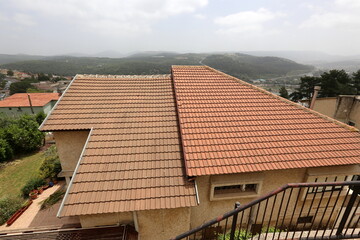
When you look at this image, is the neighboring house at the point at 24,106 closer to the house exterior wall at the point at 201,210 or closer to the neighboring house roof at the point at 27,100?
the neighboring house roof at the point at 27,100

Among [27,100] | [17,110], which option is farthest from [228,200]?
[27,100]

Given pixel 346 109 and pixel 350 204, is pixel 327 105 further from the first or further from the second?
pixel 350 204

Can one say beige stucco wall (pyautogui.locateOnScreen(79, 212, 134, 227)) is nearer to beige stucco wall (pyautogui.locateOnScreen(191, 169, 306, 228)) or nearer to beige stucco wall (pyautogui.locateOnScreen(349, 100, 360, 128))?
beige stucco wall (pyautogui.locateOnScreen(191, 169, 306, 228))

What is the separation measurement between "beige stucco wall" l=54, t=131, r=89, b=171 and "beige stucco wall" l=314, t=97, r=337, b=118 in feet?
76.6

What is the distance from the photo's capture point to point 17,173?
18.9m

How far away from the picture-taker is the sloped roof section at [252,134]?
7082mm

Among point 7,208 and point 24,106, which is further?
point 24,106

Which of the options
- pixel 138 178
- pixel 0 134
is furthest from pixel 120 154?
pixel 0 134

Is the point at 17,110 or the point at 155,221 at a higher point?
the point at 155,221

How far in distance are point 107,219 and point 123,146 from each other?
286cm

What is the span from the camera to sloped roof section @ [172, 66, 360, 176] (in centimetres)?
708

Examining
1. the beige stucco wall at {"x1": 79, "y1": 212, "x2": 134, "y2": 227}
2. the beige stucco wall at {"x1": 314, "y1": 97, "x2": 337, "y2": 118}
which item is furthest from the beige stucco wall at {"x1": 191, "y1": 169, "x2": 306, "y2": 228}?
the beige stucco wall at {"x1": 314, "y1": 97, "x2": 337, "y2": 118}

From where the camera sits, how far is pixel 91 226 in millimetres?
7070

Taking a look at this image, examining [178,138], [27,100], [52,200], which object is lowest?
[27,100]
